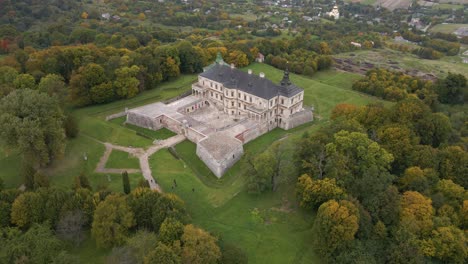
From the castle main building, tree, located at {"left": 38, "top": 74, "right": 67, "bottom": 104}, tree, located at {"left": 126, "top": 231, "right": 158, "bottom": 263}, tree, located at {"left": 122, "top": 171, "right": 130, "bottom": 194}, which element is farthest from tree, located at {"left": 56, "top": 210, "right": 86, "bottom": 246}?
the castle main building

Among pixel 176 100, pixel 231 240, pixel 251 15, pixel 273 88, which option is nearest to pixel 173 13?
pixel 251 15

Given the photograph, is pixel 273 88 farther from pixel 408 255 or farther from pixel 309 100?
pixel 408 255

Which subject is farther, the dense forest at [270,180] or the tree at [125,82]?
the tree at [125,82]

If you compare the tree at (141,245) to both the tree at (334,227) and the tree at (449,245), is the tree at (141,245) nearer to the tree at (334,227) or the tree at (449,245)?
the tree at (334,227)

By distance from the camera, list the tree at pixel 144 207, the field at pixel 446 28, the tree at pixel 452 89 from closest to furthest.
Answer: the tree at pixel 144 207 → the tree at pixel 452 89 → the field at pixel 446 28

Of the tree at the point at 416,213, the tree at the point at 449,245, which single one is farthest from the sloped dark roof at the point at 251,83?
the tree at the point at 449,245

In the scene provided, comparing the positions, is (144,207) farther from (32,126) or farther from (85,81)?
(85,81)

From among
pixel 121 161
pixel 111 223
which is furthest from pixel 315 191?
pixel 121 161
